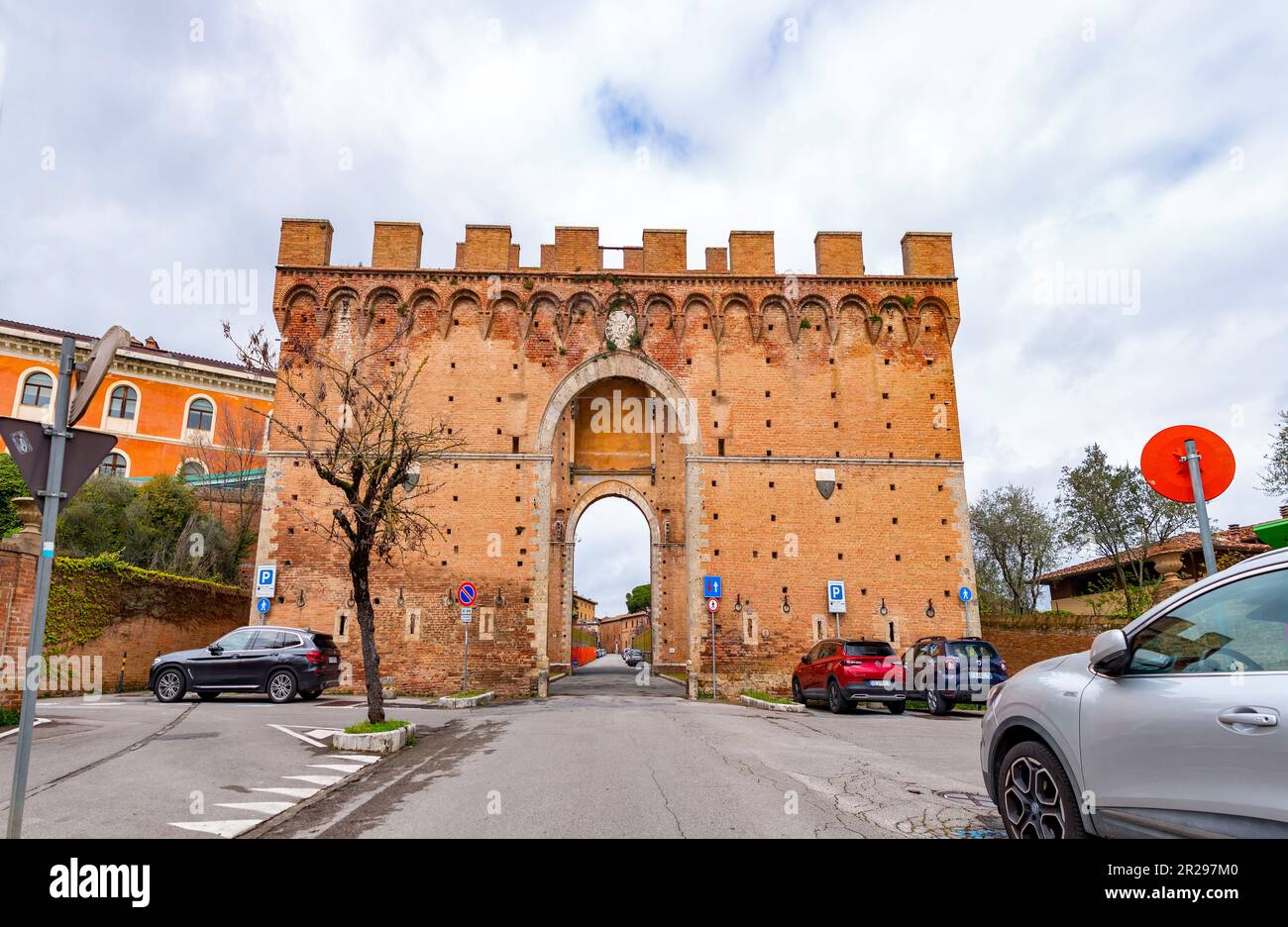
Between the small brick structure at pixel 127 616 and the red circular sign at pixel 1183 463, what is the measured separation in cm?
2002

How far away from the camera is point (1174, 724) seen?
120 inches

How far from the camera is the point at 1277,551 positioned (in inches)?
123

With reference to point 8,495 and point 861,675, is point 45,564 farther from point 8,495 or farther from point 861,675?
point 8,495

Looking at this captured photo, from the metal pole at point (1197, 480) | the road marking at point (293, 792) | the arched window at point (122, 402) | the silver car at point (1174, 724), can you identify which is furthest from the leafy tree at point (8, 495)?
the metal pole at point (1197, 480)

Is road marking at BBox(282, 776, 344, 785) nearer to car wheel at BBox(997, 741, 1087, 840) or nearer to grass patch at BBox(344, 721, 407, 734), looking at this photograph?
grass patch at BBox(344, 721, 407, 734)

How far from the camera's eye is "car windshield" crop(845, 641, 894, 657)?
49.6ft

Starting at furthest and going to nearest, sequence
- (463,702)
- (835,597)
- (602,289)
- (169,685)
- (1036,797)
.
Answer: (602,289) → (835,597) → (463,702) → (169,685) → (1036,797)

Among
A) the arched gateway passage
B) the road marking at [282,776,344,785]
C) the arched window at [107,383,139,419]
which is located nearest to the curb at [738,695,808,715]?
the road marking at [282,776,344,785]

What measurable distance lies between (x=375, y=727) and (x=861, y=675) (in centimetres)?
967

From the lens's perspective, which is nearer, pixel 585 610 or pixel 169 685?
pixel 169 685

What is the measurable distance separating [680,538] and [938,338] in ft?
47.3

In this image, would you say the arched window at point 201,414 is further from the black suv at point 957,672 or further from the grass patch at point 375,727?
the black suv at point 957,672

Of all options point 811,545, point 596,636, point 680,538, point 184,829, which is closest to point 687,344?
point 811,545

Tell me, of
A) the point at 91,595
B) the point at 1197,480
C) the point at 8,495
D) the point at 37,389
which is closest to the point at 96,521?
the point at 8,495
